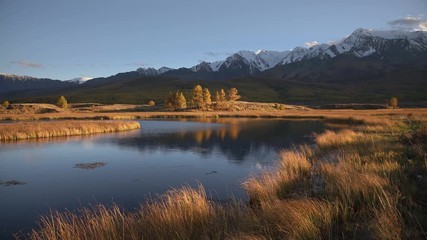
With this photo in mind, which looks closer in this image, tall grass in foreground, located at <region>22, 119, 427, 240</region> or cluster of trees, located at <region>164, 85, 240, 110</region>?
tall grass in foreground, located at <region>22, 119, 427, 240</region>

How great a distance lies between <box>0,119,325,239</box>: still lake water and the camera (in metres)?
15.4

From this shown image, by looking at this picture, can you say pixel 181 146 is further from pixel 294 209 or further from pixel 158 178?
pixel 294 209

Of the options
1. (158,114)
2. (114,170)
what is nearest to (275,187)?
(114,170)

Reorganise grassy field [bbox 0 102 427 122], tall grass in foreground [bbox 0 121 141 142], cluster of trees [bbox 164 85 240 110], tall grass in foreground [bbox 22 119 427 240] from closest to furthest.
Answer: tall grass in foreground [bbox 22 119 427 240] < tall grass in foreground [bbox 0 121 141 142] < grassy field [bbox 0 102 427 122] < cluster of trees [bbox 164 85 240 110]

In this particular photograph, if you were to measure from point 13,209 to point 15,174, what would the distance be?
813 centimetres

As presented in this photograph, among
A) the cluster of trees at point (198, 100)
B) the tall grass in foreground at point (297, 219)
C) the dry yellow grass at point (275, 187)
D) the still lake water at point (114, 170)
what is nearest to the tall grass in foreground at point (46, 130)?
the still lake water at point (114, 170)

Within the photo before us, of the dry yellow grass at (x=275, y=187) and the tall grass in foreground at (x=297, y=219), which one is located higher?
the tall grass in foreground at (x=297, y=219)

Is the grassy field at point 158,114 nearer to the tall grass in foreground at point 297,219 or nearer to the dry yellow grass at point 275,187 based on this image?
the dry yellow grass at point 275,187

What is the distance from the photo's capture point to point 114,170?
2297 cm

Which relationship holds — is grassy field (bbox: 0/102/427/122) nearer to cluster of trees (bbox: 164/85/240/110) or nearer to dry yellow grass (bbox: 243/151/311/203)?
cluster of trees (bbox: 164/85/240/110)

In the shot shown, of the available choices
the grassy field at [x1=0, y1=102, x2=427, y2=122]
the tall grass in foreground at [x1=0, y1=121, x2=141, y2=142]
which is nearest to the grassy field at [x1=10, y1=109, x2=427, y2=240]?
the tall grass in foreground at [x1=0, y1=121, x2=141, y2=142]

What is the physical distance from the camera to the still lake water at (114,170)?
15422 millimetres

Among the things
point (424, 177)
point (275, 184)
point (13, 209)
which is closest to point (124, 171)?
point (13, 209)

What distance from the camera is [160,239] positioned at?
26.3 ft
